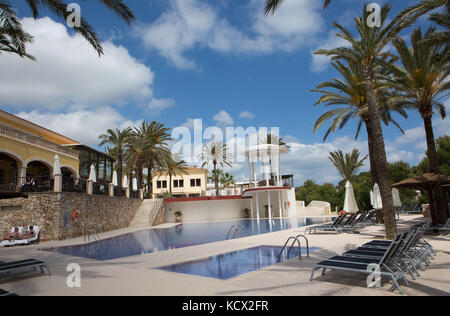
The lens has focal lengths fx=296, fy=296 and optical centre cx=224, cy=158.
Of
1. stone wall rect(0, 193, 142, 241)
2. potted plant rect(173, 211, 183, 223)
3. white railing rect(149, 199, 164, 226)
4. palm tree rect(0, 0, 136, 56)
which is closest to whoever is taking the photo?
palm tree rect(0, 0, 136, 56)

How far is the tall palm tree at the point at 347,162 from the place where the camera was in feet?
119

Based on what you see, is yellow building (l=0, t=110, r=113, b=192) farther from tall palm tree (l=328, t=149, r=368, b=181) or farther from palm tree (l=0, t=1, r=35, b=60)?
tall palm tree (l=328, t=149, r=368, b=181)

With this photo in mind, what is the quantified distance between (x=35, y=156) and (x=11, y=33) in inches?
551

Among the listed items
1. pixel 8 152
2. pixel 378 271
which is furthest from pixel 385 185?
pixel 8 152

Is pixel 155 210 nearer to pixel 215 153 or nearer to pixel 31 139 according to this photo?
pixel 31 139

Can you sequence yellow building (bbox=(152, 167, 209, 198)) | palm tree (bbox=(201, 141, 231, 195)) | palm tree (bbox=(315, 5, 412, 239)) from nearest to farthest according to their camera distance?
palm tree (bbox=(315, 5, 412, 239)), palm tree (bbox=(201, 141, 231, 195)), yellow building (bbox=(152, 167, 209, 198))

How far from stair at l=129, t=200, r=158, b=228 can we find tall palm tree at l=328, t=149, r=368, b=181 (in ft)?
74.0

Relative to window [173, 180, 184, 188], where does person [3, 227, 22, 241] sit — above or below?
below

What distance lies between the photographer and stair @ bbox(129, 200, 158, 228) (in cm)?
2675

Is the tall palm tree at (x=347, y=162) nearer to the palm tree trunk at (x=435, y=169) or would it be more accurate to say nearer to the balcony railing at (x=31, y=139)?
the palm tree trunk at (x=435, y=169)

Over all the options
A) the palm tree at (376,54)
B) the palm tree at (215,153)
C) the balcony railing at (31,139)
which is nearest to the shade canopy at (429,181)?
the palm tree at (376,54)

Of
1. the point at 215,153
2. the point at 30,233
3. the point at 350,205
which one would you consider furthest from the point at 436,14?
the point at 215,153

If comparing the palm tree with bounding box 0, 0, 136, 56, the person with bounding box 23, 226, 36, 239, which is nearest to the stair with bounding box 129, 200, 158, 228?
the person with bounding box 23, 226, 36, 239
